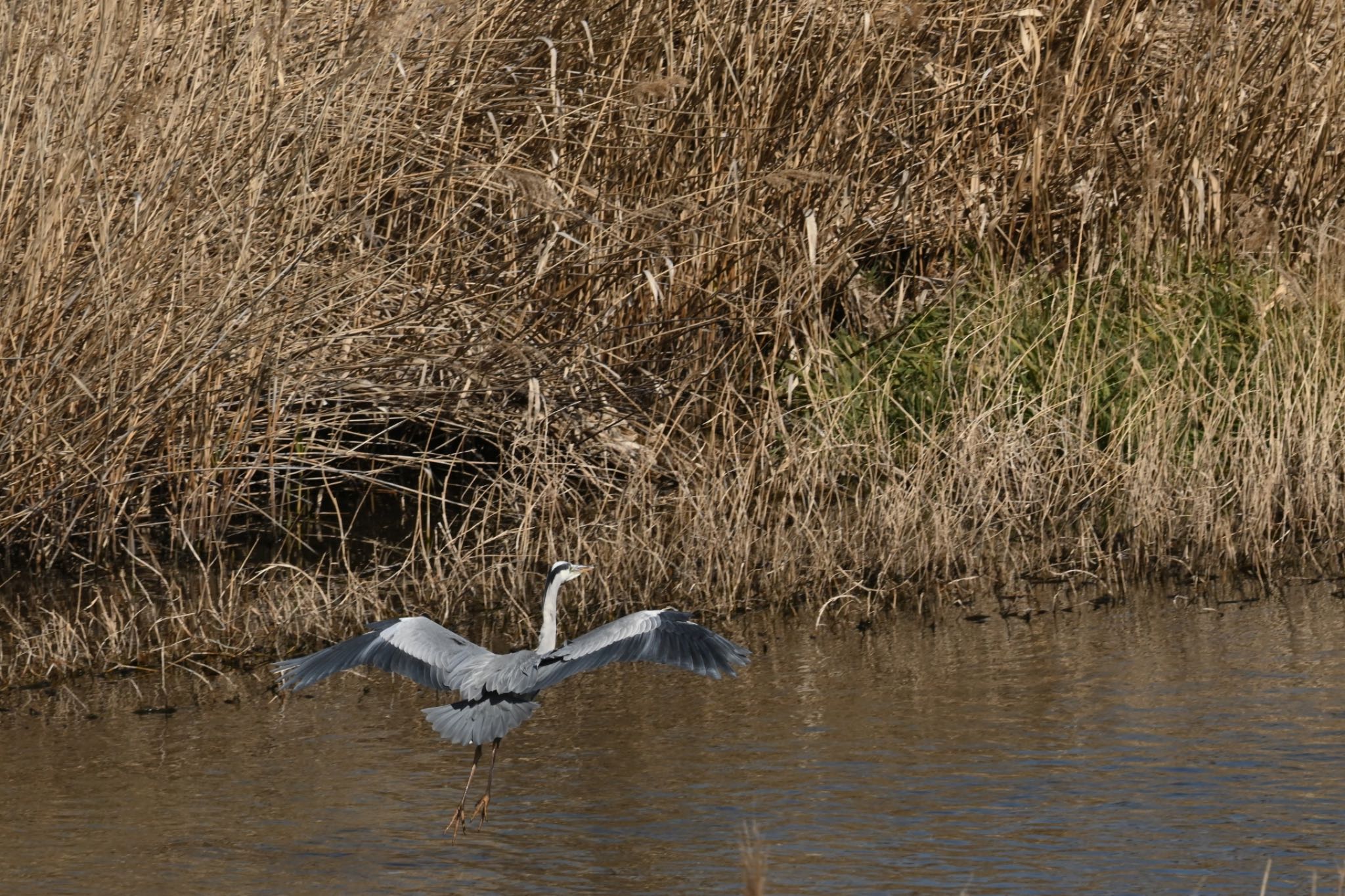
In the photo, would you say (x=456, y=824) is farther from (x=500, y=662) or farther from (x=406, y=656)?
(x=406, y=656)

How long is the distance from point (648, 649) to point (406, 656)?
700 mm

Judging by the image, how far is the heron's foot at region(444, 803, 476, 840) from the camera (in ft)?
13.4

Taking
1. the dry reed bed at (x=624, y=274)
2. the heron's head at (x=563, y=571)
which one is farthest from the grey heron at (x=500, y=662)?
the dry reed bed at (x=624, y=274)

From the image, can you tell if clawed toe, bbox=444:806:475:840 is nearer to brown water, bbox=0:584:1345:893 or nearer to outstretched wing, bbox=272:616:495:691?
brown water, bbox=0:584:1345:893

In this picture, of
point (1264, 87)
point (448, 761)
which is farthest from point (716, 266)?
point (448, 761)

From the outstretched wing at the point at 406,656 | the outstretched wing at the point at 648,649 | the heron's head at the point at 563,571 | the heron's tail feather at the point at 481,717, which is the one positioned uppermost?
the heron's head at the point at 563,571

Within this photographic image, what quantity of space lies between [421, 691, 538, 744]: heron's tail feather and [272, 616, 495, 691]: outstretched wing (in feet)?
0.67

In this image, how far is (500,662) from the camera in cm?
426

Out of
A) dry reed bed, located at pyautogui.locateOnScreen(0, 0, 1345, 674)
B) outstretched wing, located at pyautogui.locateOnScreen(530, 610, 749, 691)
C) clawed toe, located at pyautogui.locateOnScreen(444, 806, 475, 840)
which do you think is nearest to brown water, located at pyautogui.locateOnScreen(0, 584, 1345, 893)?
clawed toe, located at pyautogui.locateOnScreen(444, 806, 475, 840)

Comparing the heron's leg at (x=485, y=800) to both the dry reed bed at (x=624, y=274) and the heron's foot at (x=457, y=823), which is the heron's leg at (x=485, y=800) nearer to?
the heron's foot at (x=457, y=823)

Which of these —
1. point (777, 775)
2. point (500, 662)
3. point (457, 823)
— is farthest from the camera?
point (777, 775)

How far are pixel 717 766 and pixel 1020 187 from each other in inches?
183

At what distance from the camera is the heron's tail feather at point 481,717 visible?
4023 mm

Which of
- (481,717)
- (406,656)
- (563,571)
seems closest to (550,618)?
(563,571)
